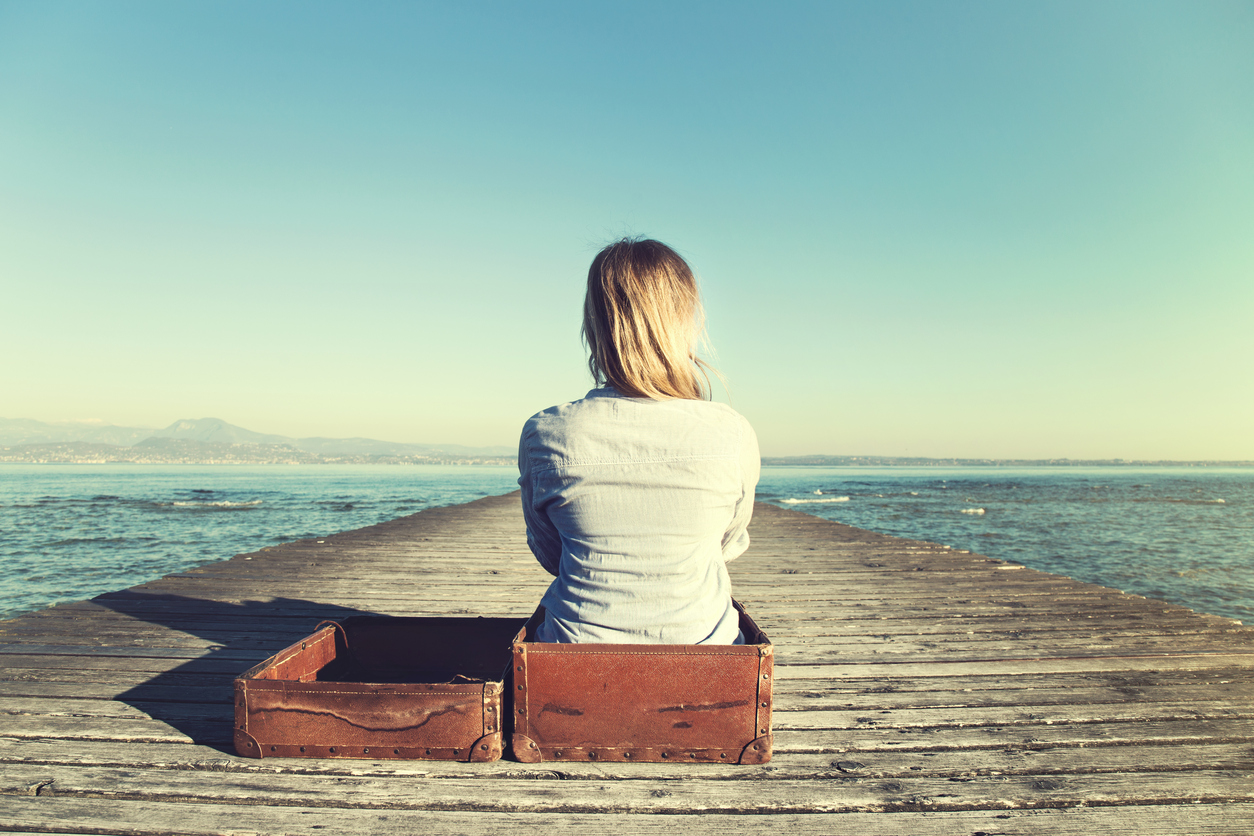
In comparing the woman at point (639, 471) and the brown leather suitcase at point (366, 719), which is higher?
the woman at point (639, 471)

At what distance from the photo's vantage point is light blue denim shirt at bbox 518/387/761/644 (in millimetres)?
1802

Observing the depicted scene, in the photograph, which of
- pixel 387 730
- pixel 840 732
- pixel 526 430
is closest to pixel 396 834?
pixel 387 730

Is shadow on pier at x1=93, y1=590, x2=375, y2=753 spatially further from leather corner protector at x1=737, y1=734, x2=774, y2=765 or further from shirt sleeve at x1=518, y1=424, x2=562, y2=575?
leather corner protector at x1=737, y1=734, x2=774, y2=765

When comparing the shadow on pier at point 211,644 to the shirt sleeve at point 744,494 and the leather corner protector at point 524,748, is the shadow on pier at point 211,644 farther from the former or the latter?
the shirt sleeve at point 744,494

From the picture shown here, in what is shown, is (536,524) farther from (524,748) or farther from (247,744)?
(247,744)

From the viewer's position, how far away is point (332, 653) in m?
2.60

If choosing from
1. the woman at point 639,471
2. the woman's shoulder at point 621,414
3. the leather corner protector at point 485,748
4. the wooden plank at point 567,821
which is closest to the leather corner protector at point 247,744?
the wooden plank at point 567,821

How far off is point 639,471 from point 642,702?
739 millimetres

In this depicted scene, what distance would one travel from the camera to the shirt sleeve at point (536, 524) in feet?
6.31

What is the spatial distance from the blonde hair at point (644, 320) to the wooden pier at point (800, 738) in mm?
1260

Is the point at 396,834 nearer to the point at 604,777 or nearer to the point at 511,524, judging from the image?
the point at 604,777

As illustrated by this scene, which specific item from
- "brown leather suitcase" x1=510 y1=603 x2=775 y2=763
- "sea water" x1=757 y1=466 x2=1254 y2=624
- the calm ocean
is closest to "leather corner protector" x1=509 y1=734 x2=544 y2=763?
"brown leather suitcase" x1=510 y1=603 x2=775 y2=763

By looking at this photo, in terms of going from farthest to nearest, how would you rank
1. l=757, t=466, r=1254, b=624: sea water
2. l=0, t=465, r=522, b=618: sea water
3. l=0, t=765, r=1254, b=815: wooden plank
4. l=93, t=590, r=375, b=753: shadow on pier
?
l=757, t=466, r=1254, b=624: sea water → l=0, t=465, r=522, b=618: sea water → l=93, t=590, r=375, b=753: shadow on pier → l=0, t=765, r=1254, b=815: wooden plank

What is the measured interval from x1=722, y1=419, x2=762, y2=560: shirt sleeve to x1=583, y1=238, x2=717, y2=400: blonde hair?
0.22 meters
